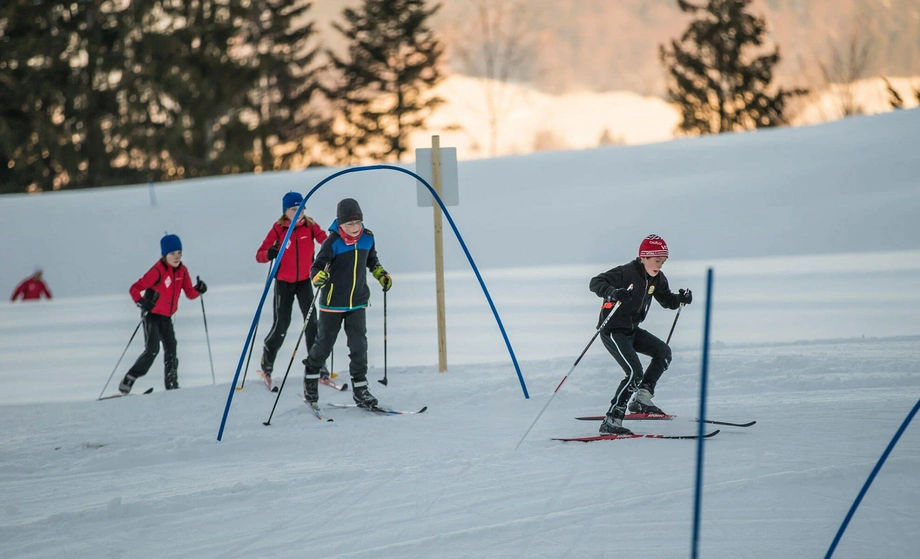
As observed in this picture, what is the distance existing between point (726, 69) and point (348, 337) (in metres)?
34.5

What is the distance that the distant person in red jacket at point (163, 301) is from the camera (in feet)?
30.6

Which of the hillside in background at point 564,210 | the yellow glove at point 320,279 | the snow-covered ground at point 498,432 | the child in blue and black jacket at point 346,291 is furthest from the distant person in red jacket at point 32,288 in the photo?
the yellow glove at point 320,279

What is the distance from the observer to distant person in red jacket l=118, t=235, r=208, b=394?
931 cm

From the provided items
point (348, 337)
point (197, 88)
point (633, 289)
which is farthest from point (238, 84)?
point (633, 289)

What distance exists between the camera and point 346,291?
7.86 metres

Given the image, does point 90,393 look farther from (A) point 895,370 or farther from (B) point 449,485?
(A) point 895,370

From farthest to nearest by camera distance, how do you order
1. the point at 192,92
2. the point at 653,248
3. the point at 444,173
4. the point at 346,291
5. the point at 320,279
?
the point at 192,92
the point at 444,173
the point at 346,291
the point at 320,279
the point at 653,248

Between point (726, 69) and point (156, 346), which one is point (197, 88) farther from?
point (156, 346)

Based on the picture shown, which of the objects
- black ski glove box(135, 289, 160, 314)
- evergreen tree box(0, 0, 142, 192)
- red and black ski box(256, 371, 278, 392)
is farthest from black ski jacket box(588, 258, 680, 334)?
evergreen tree box(0, 0, 142, 192)

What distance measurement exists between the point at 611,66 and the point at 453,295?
37347 millimetres

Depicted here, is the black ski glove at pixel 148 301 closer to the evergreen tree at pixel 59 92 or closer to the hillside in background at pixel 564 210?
the hillside in background at pixel 564 210

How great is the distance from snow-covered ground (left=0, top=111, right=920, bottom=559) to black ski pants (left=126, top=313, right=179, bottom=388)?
53cm

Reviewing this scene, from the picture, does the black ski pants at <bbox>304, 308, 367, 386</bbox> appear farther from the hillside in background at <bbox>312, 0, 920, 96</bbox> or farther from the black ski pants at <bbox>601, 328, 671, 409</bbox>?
the hillside in background at <bbox>312, 0, 920, 96</bbox>

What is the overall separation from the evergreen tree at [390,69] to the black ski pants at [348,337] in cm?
3165
